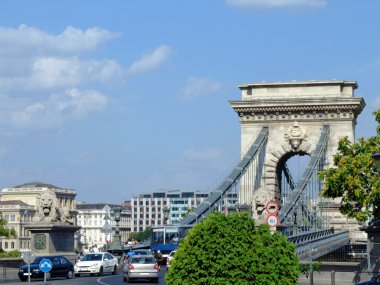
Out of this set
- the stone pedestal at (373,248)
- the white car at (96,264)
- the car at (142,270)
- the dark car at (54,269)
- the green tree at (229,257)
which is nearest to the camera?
the green tree at (229,257)

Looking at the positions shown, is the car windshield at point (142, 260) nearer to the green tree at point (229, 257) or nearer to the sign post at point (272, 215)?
the sign post at point (272, 215)

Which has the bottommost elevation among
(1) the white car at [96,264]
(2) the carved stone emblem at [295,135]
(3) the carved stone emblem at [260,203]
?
(1) the white car at [96,264]

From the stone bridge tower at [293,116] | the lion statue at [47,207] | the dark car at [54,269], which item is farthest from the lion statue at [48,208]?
the stone bridge tower at [293,116]

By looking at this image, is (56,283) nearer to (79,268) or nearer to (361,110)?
(79,268)

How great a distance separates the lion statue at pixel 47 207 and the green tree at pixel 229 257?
30.5 meters

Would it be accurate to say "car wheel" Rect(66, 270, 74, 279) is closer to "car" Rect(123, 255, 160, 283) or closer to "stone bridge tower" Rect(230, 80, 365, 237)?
"car" Rect(123, 255, 160, 283)

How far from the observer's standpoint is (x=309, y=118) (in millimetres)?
75250

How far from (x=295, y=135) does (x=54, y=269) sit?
31.8 meters

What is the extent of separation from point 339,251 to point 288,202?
38.4ft

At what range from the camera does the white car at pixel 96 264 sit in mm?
53812

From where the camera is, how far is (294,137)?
75938 millimetres

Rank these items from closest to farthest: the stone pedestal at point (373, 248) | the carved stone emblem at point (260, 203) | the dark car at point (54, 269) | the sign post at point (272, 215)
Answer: the sign post at point (272, 215)
the stone pedestal at point (373, 248)
the carved stone emblem at point (260, 203)
the dark car at point (54, 269)

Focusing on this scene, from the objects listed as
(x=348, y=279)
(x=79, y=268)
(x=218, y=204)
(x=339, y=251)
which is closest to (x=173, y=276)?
(x=348, y=279)

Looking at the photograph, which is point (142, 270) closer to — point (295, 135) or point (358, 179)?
point (358, 179)
